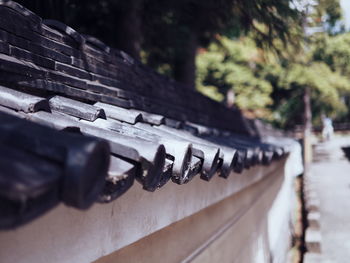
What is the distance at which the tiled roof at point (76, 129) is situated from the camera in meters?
0.92

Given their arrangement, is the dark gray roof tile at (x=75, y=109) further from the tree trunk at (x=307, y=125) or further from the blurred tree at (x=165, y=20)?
the tree trunk at (x=307, y=125)

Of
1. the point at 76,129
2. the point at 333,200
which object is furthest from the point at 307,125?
the point at 76,129

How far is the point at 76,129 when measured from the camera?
1475 millimetres

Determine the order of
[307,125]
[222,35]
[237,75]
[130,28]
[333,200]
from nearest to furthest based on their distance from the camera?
1. [130,28]
2. [222,35]
3. [333,200]
4. [307,125]
5. [237,75]

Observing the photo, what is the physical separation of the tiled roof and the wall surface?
360mm

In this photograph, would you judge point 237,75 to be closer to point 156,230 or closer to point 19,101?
point 156,230

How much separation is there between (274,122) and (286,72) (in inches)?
139

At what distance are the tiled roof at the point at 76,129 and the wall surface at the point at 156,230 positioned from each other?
0.36m

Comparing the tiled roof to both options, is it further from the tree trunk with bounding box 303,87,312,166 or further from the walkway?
the tree trunk with bounding box 303,87,312,166

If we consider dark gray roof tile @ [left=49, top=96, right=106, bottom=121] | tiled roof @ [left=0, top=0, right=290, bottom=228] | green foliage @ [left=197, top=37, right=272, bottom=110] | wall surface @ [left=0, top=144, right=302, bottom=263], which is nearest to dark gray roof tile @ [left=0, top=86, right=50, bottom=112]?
tiled roof @ [left=0, top=0, right=290, bottom=228]

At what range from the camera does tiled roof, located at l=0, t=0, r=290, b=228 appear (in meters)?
0.92

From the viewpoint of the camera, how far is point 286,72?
17172 mm

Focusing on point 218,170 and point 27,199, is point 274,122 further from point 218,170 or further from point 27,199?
point 27,199

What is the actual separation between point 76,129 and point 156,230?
1.01m
